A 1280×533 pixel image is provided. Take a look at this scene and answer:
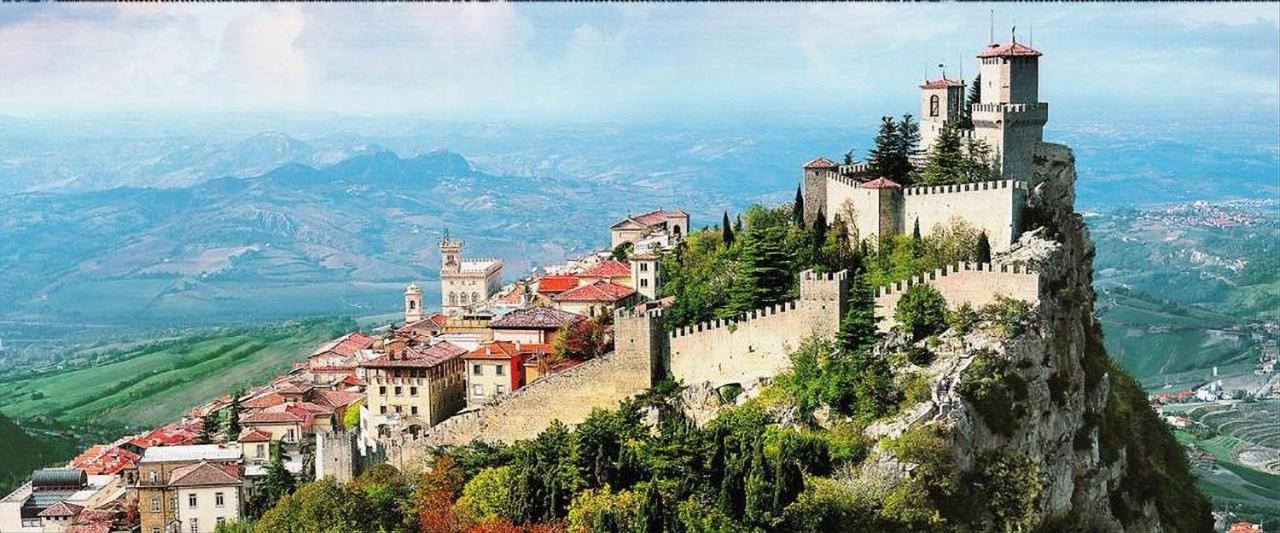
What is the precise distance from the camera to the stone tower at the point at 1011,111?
151ft

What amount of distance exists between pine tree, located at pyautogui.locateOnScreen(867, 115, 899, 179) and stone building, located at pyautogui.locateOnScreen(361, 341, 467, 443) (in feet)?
50.2

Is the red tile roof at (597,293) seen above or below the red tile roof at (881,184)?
below

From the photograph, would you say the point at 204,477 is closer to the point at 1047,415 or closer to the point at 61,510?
the point at 61,510

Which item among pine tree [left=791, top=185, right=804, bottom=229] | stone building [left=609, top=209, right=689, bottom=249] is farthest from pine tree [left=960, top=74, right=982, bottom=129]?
stone building [left=609, top=209, right=689, bottom=249]

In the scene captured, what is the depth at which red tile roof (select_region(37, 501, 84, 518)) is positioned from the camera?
5319cm

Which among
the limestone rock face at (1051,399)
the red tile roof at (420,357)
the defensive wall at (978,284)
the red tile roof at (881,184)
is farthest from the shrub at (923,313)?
the red tile roof at (420,357)

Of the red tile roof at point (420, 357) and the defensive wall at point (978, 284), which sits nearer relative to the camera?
the defensive wall at point (978, 284)

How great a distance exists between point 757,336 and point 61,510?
90.5 ft

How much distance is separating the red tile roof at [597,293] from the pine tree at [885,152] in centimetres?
948

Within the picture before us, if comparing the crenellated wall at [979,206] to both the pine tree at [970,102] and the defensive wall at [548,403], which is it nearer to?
the pine tree at [970,102]

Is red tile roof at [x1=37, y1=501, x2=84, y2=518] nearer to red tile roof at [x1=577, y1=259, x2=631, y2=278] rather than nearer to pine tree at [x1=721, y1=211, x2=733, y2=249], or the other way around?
red tile roof at [x1=577, y1=259, x2=631, y2=278]

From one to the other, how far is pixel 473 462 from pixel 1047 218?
61.2 ft

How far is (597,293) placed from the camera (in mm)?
51594

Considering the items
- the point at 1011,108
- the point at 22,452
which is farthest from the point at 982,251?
the point at 22,452
